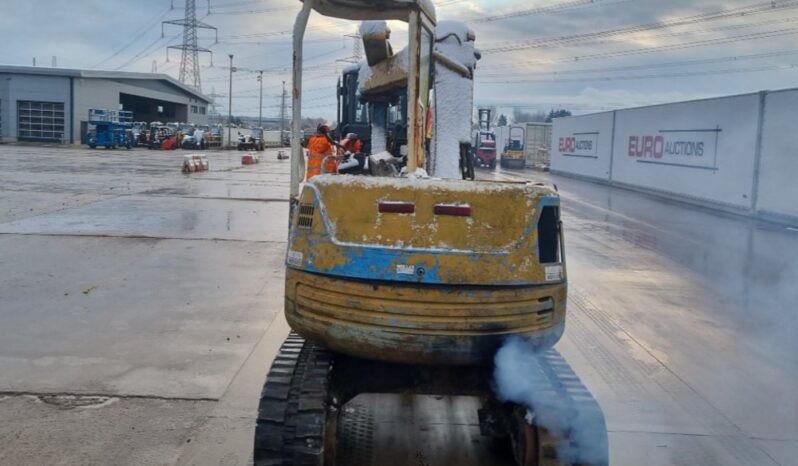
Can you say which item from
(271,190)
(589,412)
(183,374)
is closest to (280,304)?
(183,374)

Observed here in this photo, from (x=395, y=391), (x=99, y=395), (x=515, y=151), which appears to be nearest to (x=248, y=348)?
(x=99, y=395)

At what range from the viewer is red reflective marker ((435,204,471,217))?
4000 millimetres

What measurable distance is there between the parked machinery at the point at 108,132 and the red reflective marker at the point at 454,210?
184ft

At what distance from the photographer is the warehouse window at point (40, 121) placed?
2429 inches

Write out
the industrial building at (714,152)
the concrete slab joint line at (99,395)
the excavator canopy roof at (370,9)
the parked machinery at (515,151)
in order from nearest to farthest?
1. the excavator canopy roof at (370,9)
2. the concrete slab joint line at (99,395)
3. the industrial building at (714,152)
4. the parked machinery at (515,151)

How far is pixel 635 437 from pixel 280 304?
4874 millimetres

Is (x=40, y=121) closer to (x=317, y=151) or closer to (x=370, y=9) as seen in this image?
(x=317, y=151)

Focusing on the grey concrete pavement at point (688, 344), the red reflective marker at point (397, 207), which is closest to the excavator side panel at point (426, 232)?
the red reflective marker at point (397, 207)

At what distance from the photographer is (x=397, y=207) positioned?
4.00 m

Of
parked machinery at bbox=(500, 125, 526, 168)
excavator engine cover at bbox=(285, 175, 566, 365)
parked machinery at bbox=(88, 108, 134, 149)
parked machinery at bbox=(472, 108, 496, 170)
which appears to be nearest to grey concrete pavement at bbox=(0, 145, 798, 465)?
excavator engine cover at bbox=(285, 175, 566, 365)

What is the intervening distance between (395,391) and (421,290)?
2.94 ft

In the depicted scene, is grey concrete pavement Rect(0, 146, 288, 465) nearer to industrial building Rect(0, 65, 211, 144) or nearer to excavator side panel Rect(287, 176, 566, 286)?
excavator side panel Rect(287, 176, 566, 286)

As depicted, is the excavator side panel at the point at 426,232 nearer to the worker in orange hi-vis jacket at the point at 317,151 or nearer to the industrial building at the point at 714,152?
the worker in orange hi-vis jacket at the point at 317,151

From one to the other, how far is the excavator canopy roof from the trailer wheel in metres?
2.31
